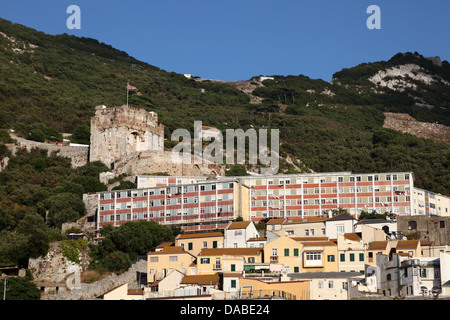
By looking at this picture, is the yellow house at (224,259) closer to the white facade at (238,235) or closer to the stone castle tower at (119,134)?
the white facade at (238,235)

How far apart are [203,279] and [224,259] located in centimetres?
424

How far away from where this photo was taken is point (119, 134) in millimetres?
98688

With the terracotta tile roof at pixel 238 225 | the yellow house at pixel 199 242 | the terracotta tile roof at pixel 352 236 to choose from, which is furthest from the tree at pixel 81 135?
the terracotta tile roof at pixel 352 236

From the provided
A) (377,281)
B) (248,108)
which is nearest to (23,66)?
(248,108)

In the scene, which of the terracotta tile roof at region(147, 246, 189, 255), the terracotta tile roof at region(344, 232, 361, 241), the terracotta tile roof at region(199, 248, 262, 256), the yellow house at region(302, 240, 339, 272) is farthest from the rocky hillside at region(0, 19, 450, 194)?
the yellow house at region(302, 240, 339, 272)

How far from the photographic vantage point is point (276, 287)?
159 ft

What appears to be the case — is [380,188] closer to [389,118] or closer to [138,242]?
[138,242]

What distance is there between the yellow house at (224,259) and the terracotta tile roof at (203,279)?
5.88ft

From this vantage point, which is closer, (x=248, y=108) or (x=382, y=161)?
(x=382, y=161)

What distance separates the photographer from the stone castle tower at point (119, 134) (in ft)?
322

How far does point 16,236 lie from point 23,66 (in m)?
84.0

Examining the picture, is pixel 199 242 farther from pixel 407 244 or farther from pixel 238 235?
pixel 407 244

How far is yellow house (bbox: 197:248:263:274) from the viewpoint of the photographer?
57.9 metres

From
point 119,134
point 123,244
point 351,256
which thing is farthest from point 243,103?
point 351,256
